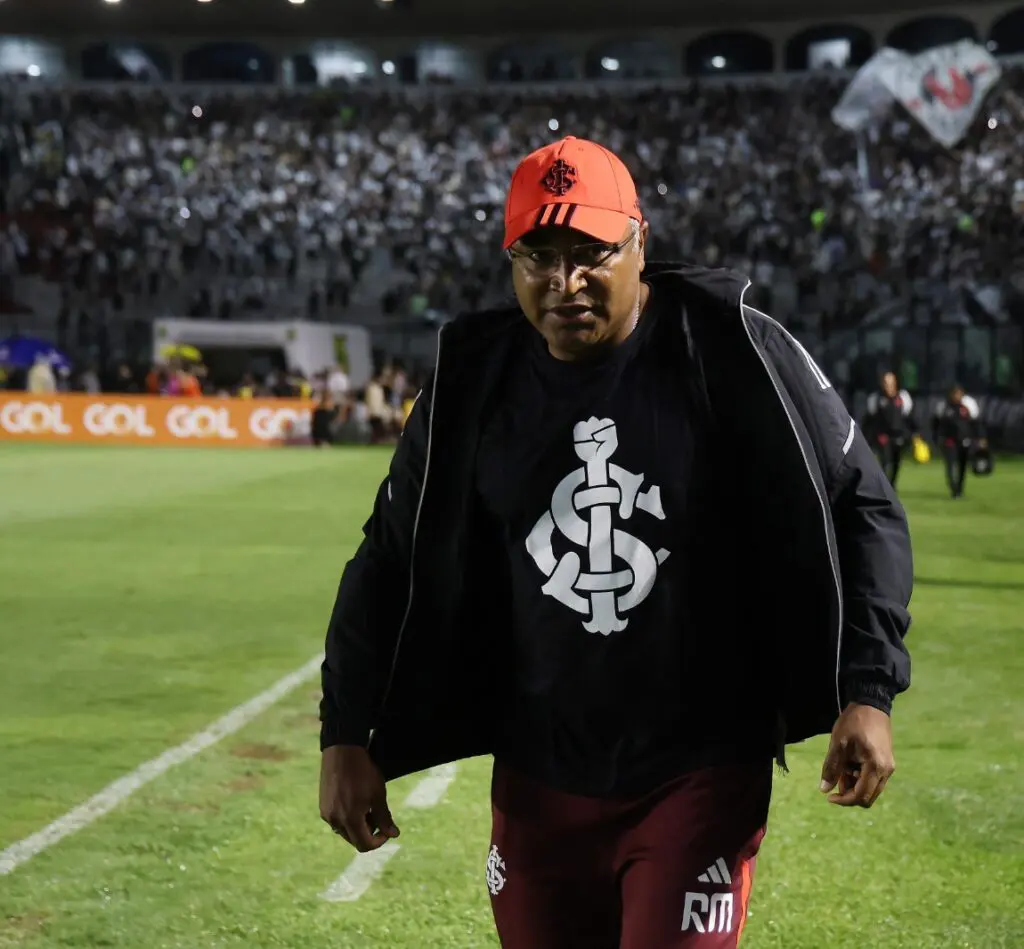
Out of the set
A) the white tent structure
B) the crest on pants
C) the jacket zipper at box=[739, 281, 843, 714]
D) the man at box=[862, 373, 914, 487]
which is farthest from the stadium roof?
the crest on pants

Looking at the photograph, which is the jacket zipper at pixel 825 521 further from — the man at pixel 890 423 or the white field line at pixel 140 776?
the man at pixel 890 423

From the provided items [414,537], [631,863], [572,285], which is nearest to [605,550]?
[414,537]

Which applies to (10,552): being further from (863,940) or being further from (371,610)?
(371,610)

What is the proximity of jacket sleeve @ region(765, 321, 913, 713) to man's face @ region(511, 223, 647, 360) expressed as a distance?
317 mm

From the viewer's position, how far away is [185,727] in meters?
8.19

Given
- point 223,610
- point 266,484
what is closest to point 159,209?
point 266,484

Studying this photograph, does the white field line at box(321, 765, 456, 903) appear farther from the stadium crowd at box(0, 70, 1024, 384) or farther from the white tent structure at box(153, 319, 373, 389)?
the stadium crowd at box(0, 70, 1024, 384)

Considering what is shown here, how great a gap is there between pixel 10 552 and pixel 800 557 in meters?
14.0

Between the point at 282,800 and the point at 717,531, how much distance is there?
4225mm

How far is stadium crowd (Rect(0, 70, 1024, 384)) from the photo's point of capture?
4253 centimetres

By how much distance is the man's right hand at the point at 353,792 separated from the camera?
3217 millimetres

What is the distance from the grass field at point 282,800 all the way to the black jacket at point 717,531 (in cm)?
211

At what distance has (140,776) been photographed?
→ 7.19 m

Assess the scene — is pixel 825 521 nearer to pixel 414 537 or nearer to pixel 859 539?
pixel 859 539
